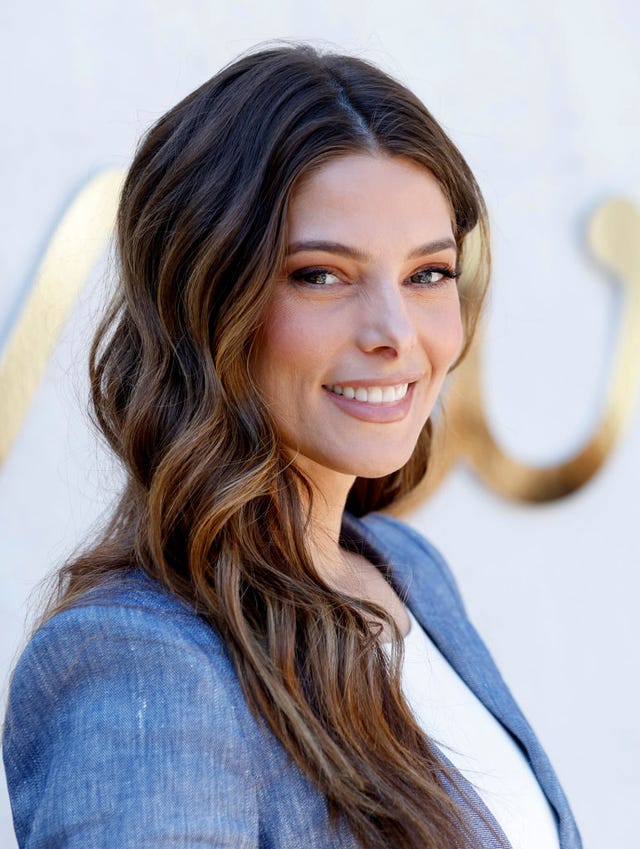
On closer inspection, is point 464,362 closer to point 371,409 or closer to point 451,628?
point 451,628

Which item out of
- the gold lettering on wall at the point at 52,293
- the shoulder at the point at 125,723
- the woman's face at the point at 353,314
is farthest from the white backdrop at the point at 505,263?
the shoulder at the point at 125,723

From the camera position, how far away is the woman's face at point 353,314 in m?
1.28

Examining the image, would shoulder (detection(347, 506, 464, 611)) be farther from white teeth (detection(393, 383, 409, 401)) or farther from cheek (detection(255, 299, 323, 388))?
cheek (detection(255, 299, 323, 388))

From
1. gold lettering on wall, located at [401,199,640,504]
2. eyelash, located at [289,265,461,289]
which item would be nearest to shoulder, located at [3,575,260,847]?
eyelash, located at [289,265,461,289]

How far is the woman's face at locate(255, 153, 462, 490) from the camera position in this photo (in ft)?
4.20

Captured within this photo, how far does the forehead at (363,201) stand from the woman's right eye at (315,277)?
1.7 inches

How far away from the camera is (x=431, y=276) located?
1.42 metres

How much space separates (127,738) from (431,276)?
2.33 feet

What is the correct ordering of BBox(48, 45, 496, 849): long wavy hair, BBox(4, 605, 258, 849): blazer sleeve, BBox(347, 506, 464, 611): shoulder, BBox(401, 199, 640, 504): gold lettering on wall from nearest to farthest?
BBox(4, 605, 258, 849): blazer sleeve
BBox(48, 45, 496, 849): long wavy hair
BBox(347, 506, 464, 611): shoulder
BBox(401, 199, 640, 504): gold lettering on wall

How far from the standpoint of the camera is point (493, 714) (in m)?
1.53

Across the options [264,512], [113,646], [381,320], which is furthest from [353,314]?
[113,646]

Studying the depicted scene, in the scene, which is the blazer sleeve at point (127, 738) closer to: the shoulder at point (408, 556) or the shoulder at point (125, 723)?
the shoulder at point (125, 723)

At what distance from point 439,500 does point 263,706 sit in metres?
1.37

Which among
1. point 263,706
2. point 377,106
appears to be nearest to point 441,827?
point 263,706
